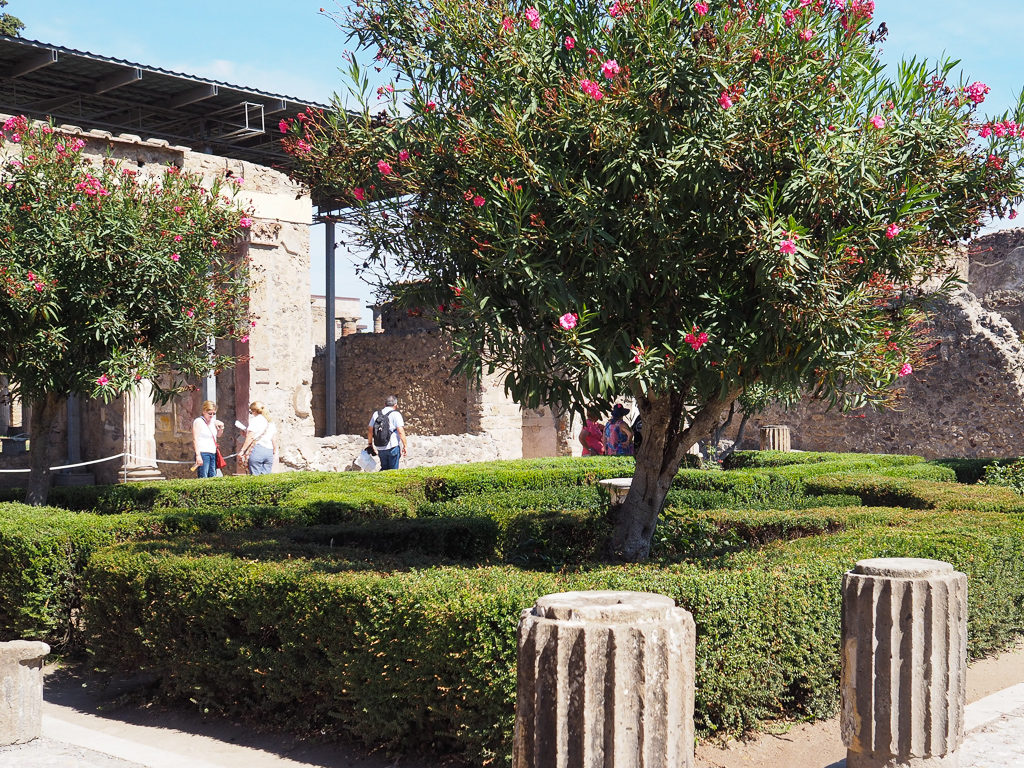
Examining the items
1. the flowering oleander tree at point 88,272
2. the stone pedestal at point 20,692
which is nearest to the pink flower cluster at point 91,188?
the flowering oleander tree at point 88,272

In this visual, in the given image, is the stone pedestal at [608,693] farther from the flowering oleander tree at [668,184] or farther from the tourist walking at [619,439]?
the tourist walking at [619,439]

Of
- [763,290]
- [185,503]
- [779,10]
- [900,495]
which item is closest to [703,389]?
[763,290]

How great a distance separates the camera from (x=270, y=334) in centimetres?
1443

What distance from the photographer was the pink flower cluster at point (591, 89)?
4480 mm

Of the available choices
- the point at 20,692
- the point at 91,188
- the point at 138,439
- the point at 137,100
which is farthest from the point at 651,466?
the point at 137,100

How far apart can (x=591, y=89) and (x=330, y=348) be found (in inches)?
673

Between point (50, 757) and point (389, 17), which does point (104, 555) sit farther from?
point (389, 17)

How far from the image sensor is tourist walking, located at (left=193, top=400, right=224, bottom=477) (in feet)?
40.1

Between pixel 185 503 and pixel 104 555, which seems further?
pixel 185 503

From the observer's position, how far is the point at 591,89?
4.49m

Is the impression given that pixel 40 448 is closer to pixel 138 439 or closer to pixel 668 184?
pixel 138 439

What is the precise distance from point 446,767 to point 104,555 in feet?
8.70

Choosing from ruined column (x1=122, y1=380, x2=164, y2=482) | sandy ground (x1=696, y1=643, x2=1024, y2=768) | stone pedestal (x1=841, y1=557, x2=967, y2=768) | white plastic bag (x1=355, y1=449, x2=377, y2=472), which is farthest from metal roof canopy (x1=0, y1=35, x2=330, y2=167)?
stone pedestal (x1=841, y1=557, x2=967, y2=768)

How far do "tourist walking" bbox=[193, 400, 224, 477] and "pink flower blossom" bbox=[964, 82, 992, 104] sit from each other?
9526 mm
